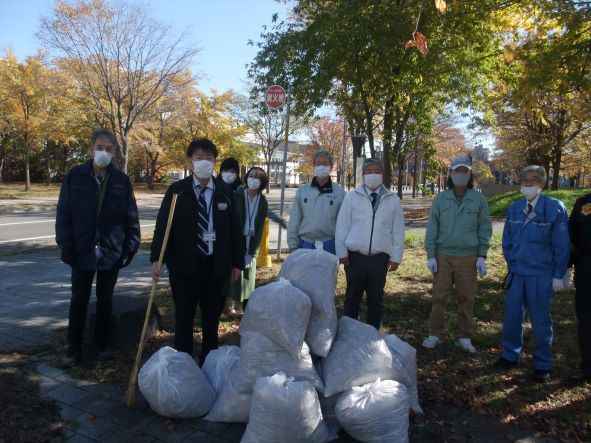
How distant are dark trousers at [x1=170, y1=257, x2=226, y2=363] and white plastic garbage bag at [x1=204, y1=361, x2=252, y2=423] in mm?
774

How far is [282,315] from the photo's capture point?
297 cm

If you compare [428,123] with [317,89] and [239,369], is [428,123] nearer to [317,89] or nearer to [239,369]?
[317,89]

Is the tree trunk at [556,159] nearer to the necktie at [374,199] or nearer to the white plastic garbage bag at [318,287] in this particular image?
the necktie at [374,199]

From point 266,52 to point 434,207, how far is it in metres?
8.02

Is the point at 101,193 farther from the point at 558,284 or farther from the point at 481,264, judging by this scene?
the point at 558,284

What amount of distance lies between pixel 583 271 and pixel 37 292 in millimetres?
6532

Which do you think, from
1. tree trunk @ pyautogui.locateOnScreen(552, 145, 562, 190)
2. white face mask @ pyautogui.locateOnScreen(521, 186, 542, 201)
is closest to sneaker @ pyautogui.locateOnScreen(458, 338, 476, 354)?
white face mask @ pyautogui.locateOnScreen(521, 186, 542, 201)

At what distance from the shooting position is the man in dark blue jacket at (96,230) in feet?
12.9

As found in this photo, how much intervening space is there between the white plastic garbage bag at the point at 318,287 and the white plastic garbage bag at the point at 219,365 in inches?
27.9

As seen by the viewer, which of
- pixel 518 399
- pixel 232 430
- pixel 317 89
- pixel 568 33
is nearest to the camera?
pixel 232 430

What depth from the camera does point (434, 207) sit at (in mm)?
4680

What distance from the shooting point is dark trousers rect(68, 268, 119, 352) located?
13.3 ft

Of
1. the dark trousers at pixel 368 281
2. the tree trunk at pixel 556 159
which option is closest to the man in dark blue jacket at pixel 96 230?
the dark trousers at pixel 368 281

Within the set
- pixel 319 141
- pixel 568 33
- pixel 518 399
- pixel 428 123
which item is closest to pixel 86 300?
pixel 518 399
